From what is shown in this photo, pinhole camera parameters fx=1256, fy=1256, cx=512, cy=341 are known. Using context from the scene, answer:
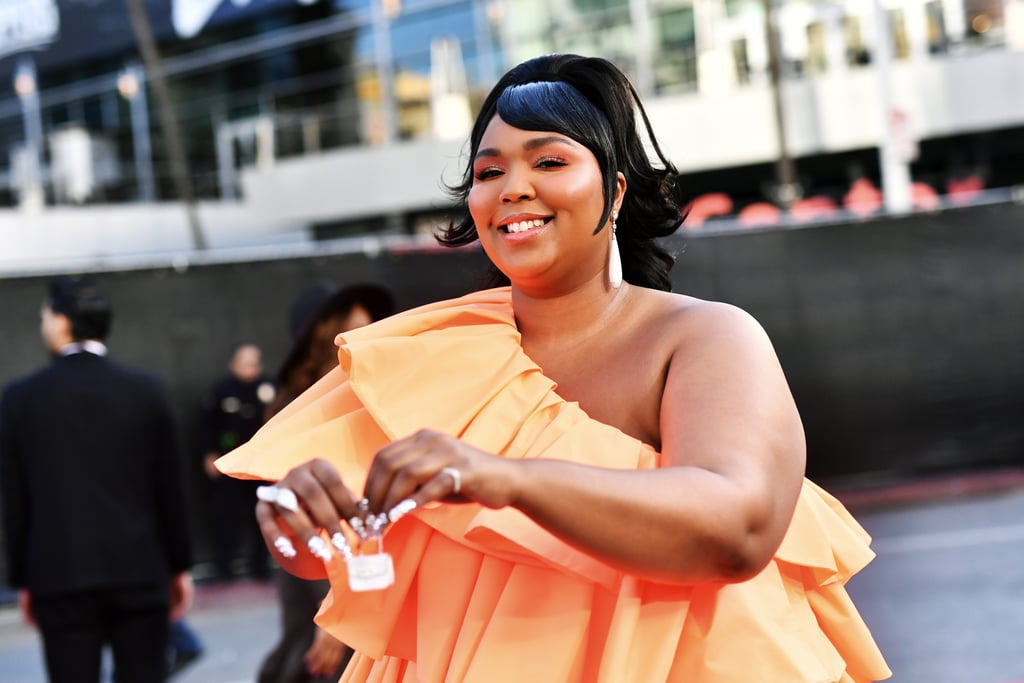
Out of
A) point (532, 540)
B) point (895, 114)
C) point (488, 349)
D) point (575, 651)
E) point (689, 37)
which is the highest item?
point (689, 37)

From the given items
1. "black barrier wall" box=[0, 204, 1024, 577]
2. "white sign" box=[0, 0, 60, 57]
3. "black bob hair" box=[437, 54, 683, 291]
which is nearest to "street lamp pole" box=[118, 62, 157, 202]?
"white sign" box=[0, 0, 60, 57]

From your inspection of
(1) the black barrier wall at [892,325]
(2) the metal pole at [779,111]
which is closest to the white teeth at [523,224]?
(1) the black barrier wall at [892,325]

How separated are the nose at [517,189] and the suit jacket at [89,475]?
10.2 feet

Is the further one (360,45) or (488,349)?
(360,45)

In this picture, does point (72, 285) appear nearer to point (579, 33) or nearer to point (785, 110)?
point (785, 110)

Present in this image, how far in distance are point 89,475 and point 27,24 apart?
26896mm

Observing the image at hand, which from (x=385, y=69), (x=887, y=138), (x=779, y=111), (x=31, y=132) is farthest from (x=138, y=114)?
(x=887, y=138)

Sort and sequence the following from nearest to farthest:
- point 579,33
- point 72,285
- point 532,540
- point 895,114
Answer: point 532,540 < point 72,285 < point 895,114 < point 579,33

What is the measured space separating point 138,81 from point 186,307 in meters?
19.0

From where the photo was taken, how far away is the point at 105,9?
27188 mm

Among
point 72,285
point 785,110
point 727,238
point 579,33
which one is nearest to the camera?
point 72,285

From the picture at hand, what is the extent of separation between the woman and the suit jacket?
280cm

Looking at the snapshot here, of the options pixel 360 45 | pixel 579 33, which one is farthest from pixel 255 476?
pixel 360 45

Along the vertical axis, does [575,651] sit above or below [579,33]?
below
